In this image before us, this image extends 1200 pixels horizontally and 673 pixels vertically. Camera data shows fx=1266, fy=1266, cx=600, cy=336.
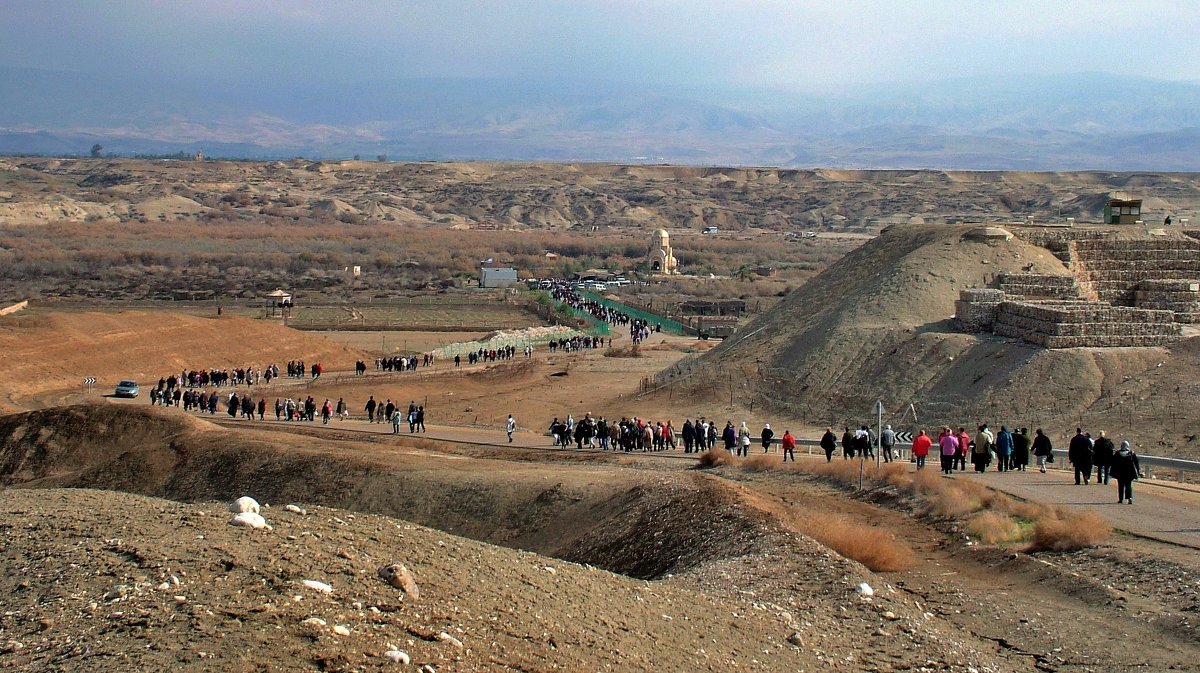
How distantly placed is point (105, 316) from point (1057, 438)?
4126 cm

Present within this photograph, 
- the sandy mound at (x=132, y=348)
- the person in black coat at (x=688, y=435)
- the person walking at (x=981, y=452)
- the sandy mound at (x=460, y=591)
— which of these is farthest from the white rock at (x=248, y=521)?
the sandy mound at (x=132, y=348)

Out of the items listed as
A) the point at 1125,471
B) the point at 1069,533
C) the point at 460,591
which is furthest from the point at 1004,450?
the point at 460,591

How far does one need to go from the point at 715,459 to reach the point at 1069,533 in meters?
10.5

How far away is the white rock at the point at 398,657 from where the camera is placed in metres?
8.83

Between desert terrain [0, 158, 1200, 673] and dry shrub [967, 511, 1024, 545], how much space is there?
1.9 inches

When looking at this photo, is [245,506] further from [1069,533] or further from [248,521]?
[1069,533]

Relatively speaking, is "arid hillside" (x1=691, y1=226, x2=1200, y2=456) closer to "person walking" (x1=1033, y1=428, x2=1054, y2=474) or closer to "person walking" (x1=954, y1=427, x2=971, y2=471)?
"person walking" (x1=1033, y1=428, x2=1054, y2=474)

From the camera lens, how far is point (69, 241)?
117688mm

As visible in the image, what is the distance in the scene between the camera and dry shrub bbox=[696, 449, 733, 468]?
25394mm

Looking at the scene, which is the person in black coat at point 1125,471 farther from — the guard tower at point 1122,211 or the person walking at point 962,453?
the guard tower at point 1122,211

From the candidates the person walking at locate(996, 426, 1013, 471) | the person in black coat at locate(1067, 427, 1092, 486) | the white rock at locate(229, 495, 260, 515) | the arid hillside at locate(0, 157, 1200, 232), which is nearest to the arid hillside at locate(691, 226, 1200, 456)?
the person walking at locate(996, 426, 1013, 471)

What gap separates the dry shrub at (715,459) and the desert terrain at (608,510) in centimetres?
53

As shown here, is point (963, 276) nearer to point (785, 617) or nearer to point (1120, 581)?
point (1120, 581)

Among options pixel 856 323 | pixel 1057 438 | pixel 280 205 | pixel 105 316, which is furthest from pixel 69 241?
pixel 1057 438
